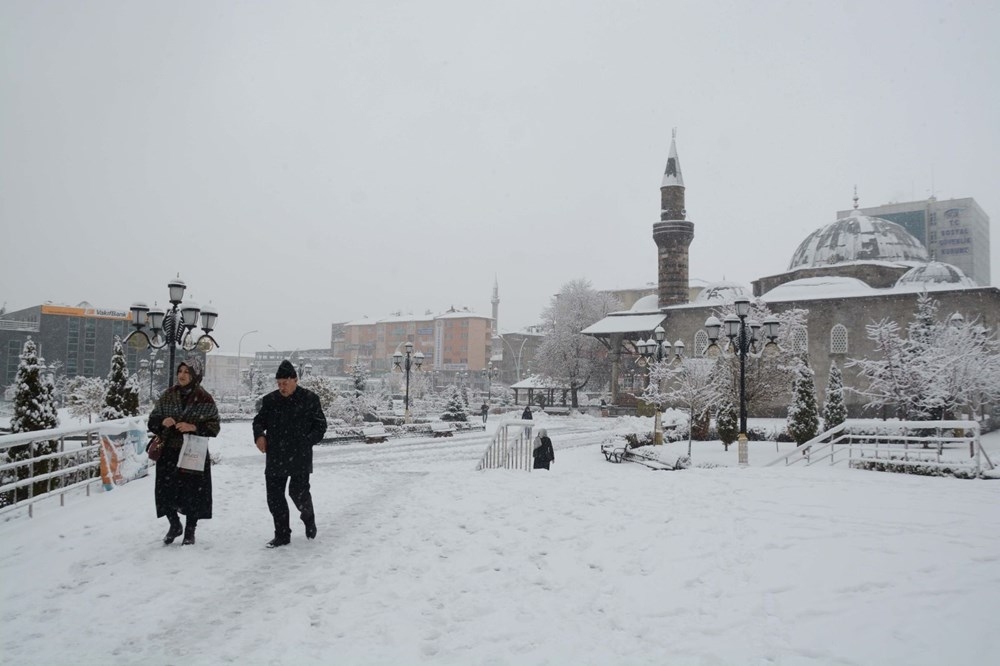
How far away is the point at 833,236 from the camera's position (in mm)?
41531

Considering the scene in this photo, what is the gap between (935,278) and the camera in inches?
1309

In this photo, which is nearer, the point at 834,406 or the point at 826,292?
the point at 834,406

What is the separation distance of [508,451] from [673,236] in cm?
3137

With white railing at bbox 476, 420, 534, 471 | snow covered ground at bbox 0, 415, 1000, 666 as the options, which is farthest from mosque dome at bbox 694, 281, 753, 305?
snow covered ground at bbox 0, 415, 1000, 666

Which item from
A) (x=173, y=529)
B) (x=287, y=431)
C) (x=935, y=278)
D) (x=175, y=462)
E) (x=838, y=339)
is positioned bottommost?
(x=173, y=529)

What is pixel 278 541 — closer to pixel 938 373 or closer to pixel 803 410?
pixel 803 410

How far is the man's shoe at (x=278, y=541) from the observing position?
18.6ft

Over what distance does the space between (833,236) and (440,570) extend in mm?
43086

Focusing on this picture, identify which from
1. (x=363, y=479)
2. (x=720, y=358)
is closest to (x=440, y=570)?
(x=363, y=479)

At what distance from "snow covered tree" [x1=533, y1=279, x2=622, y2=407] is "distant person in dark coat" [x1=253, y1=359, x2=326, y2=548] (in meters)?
40.5

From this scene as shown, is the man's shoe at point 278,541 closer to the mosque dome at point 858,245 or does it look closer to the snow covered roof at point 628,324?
the snow covered roof at point 628,324

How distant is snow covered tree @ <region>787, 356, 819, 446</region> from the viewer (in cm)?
2009

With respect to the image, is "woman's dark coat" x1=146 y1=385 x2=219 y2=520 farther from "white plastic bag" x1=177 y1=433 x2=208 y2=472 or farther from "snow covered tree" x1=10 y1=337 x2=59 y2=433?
"snow covered tree" x1=10 y1=337 x2=59 y2=433

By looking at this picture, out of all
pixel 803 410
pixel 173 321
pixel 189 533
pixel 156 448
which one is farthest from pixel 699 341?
A: pixel 156 448
